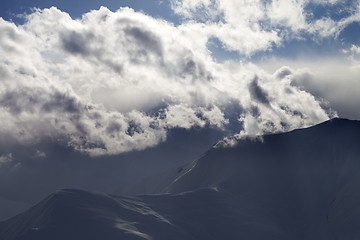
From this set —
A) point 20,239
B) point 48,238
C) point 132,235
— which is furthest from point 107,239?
point 20,239

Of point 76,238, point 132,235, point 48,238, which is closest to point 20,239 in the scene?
point 48,238

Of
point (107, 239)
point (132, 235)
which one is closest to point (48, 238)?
point (107, 239)

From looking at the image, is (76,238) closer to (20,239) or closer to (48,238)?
(48,238)

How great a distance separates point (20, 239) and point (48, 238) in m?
15.8

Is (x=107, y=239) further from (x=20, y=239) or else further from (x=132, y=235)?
(x=20, y=239)

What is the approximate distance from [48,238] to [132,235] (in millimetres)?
45927

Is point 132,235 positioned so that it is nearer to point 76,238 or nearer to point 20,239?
point 76,238

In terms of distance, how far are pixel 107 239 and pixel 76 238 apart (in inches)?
688

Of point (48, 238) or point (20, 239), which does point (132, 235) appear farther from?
point (20, 239)

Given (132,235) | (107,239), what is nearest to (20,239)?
(107,239)

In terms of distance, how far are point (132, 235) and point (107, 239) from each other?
1413 cm

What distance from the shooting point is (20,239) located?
19138 centimetres

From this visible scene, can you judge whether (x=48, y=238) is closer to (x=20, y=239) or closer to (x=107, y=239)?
(x=20, y=239)

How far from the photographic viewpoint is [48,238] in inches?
7510
